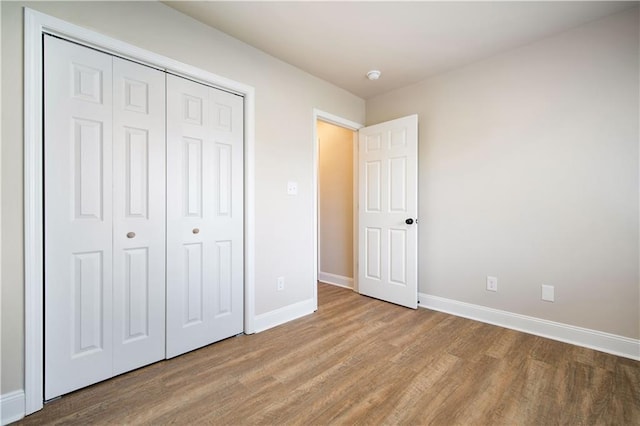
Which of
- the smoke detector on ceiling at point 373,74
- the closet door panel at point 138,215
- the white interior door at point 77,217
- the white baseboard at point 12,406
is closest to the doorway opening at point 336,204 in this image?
the smoke detector on ceiling at point 373,74

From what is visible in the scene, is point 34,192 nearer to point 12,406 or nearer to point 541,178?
point 12,406

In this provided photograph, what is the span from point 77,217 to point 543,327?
343cm

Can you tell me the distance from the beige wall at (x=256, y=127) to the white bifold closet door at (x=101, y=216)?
4.9 inches

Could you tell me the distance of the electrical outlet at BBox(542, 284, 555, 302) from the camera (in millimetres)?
2324

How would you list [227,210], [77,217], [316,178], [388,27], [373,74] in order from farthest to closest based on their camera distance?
[316,178] → [373,74] → [227,210] → [388,27] → [77,217]

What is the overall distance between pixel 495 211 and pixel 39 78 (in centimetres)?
334

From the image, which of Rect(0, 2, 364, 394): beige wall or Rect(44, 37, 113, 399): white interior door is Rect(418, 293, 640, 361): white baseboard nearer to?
Rect(0, 2, 364, 394): beige wall

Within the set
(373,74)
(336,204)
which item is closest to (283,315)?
(336,204)

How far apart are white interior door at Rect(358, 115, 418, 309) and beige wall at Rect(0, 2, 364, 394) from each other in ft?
1.94

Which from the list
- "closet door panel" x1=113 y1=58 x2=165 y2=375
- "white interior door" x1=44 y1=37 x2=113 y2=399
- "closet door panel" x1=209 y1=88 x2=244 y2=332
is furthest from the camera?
"closet door panel" x1=209 y1=88 x2=244 y2=332

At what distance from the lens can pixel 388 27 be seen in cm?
215

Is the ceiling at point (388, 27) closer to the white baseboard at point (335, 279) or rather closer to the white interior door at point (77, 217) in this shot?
the white interior door at point (77, 217)

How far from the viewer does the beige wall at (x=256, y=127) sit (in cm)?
141

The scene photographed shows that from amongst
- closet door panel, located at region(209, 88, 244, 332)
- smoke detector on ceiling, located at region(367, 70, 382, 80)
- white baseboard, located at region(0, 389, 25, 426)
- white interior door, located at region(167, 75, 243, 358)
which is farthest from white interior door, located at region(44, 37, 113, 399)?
smoke detector on ceiling, located at region(367, 70, 382, 80)
